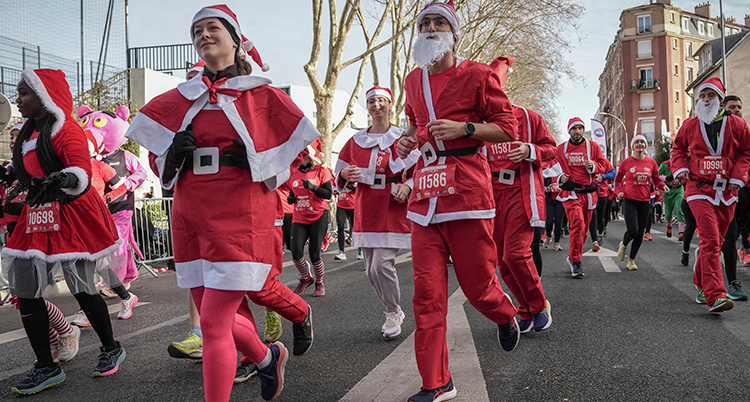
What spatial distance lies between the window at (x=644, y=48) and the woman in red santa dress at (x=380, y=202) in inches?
3083

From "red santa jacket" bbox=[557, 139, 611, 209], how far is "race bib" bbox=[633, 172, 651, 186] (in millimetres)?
554

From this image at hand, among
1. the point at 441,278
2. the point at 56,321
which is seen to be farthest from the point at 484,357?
the point at 56,321

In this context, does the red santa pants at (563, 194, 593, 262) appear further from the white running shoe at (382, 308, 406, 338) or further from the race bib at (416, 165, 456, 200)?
the race bib at (416, 165, 456, 200)

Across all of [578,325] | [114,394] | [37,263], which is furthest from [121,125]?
[578,325]

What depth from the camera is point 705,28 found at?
77375 millimetres

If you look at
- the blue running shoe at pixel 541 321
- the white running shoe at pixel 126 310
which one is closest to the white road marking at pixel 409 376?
the blue running shoe at pixel 541 321

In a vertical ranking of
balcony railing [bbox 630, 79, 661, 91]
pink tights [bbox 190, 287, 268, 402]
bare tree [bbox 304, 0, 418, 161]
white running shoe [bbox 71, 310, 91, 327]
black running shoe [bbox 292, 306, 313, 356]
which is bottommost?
white running shoe [bbox 71, 310, 91, 327]

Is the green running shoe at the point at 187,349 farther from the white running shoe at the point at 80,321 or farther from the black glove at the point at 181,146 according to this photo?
the white running shoe at the point at 80,321

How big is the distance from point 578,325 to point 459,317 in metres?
1.01

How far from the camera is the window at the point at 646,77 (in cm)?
7381

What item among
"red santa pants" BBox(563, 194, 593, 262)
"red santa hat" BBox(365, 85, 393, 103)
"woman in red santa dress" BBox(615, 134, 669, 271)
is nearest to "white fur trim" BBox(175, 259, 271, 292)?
"red santa hat" BBox(365, 85, 393, 103)

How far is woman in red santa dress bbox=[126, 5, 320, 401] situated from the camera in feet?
9.00

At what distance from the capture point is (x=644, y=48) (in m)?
75.0

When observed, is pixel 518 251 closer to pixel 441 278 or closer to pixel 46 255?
pixel 441 278
